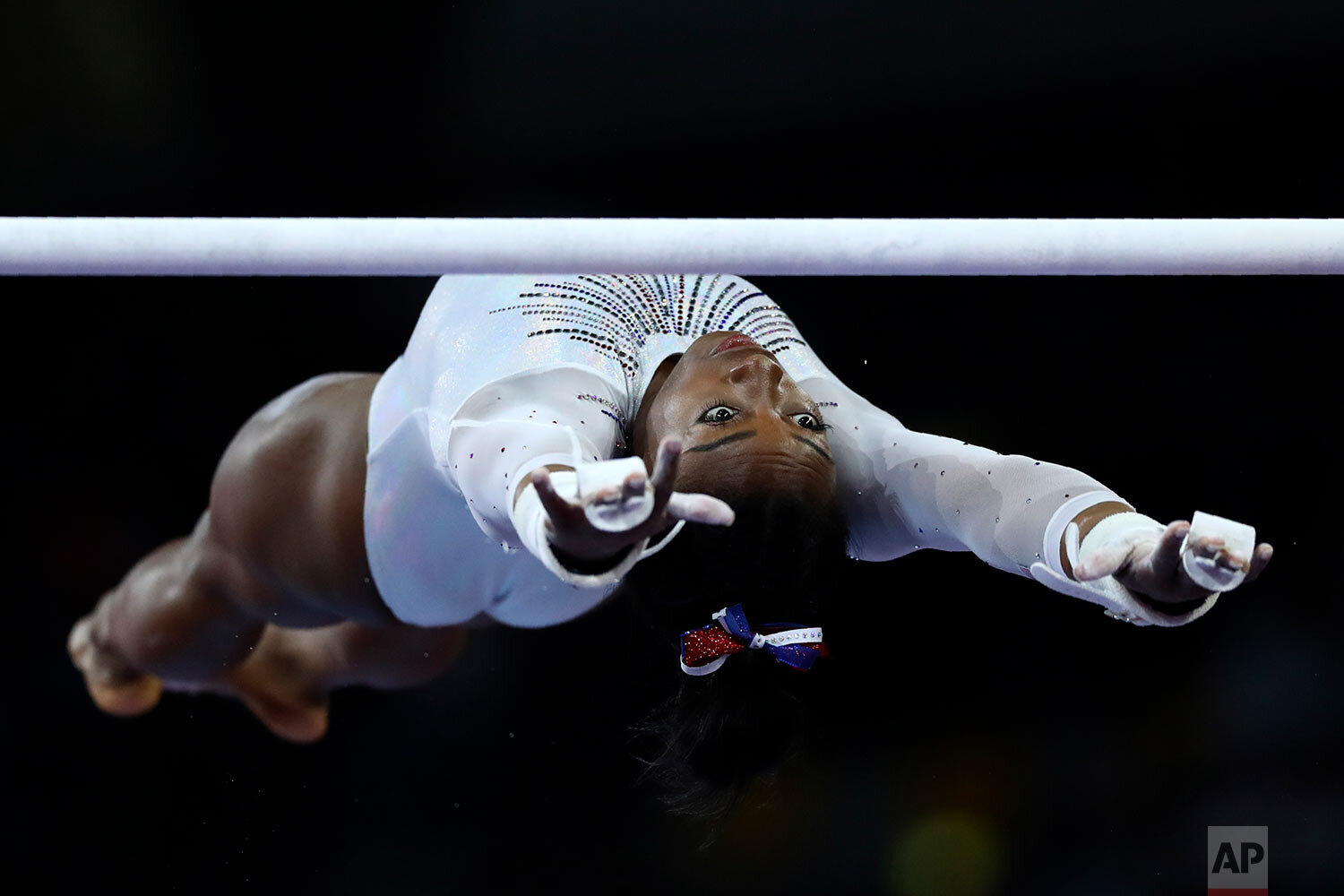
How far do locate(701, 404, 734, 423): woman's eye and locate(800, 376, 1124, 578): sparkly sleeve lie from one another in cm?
16

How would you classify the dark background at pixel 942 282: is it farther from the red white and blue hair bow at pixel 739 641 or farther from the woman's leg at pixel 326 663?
the red white and blue hair bow at pixel 739 641

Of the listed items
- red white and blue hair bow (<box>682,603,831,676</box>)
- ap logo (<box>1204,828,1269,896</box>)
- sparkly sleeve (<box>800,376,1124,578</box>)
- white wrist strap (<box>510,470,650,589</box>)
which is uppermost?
sparkly sleeve (<box>800,376,1124,578</box>)

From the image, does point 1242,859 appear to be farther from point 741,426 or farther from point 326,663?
point 326,663

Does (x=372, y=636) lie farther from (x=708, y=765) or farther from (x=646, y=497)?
(x=646, y=497)

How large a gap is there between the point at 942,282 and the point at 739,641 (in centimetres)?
100

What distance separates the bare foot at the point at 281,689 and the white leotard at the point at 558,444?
512 mm

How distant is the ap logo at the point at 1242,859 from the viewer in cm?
191

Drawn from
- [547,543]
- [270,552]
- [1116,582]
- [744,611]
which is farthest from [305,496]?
[1116,582]

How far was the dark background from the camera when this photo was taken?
191cm

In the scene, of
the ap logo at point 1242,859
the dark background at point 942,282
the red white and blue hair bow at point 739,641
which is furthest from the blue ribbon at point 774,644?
the ap logo at point 1242,859

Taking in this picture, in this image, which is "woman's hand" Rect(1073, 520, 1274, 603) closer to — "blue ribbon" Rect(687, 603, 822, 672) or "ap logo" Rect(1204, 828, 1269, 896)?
"blue ribbon" Rect(687, 603, 822, 672)

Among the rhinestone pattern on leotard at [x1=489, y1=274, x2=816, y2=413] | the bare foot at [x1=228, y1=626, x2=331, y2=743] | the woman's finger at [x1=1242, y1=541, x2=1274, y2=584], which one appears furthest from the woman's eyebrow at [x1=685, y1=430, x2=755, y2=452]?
the bare foot at [x1=228, y1=626, x2=331, y2=743]

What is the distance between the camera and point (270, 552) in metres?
1.51
